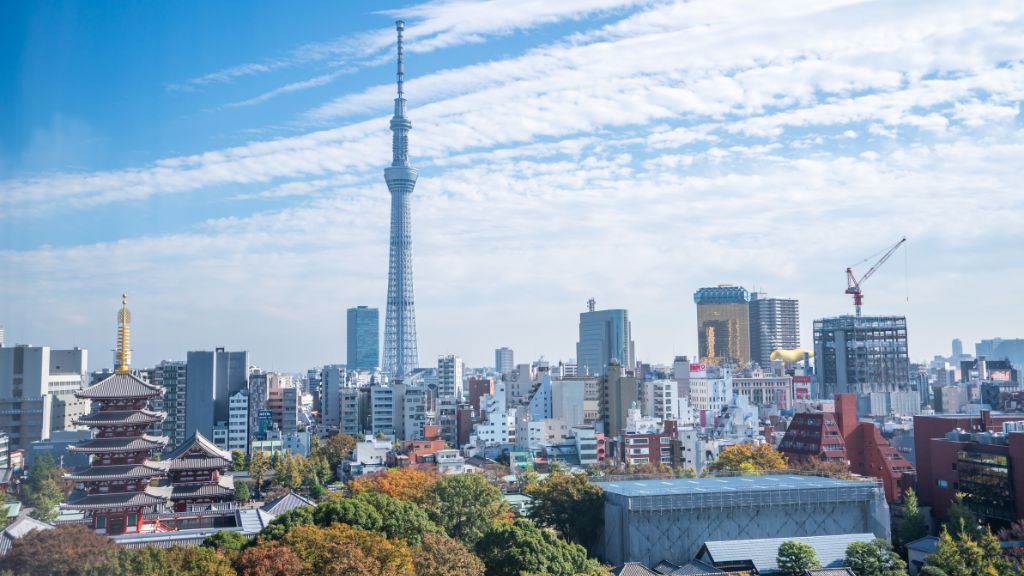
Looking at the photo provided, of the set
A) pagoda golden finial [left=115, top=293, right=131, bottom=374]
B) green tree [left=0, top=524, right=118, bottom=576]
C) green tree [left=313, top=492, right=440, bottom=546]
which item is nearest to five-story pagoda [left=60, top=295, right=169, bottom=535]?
pagoda golden finial [left=115, top=293, right=131, bottom=374]

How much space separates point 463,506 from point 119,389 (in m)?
9.73

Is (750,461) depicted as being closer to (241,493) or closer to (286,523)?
(241,493)

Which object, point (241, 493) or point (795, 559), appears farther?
point (241, 493)

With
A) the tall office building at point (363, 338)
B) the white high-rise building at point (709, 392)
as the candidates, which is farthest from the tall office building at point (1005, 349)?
the tall office building at point (363, 338)

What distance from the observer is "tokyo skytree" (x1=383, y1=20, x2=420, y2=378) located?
270 ft

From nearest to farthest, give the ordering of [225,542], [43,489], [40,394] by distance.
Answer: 1. [225,542]
2. [43,489]
3. [40,394]

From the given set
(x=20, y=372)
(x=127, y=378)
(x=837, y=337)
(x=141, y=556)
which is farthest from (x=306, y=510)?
(x=837, y=337)

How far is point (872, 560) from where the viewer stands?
2003 centimetres

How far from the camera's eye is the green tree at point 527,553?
53.8 ft

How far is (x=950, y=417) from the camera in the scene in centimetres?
2816

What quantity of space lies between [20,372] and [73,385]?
1252cm

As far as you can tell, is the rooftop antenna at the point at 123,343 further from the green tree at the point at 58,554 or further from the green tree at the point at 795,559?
the green tree at the point at 795,559

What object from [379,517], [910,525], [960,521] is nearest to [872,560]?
[960,521]

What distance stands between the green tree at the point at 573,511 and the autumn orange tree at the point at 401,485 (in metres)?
2.92
